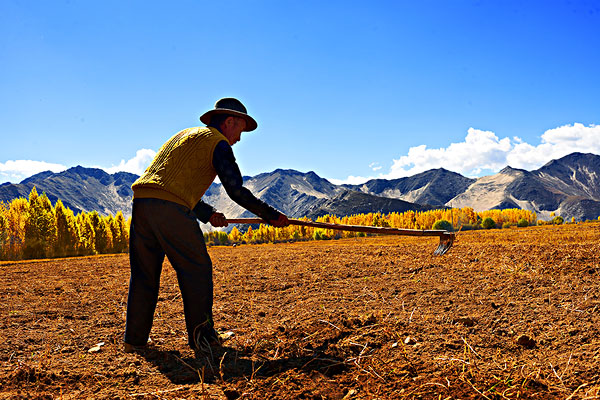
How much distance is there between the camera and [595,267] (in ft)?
18.9

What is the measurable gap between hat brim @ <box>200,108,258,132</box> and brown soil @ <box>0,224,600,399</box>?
2.25 meters

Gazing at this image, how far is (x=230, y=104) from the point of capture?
4.09 meters

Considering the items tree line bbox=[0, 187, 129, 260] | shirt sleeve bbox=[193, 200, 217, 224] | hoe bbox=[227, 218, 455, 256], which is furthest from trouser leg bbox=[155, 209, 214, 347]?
tree line bbox=[0, 187, 129, 260]

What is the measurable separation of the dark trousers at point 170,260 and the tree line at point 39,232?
85.4ft

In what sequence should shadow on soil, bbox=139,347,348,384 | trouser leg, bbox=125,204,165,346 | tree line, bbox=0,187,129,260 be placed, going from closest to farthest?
shadow on soil, bbox=139,347,348,384 < trouser leg, bbox=125,204,165,346 < tree line, bbox=0,187,129,260

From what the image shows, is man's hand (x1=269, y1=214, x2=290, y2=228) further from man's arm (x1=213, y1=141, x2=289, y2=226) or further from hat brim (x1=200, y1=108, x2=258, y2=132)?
hat brim (x1=200, y1=108, x2=258, y2=132)

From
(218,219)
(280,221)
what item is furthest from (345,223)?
(280,221)

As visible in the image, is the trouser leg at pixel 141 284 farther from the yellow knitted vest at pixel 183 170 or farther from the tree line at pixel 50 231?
the tree line at pixel 50 231

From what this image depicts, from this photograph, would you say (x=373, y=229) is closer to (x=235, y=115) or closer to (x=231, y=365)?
(x=235, y=115)

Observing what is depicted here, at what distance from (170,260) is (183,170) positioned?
2.90ft

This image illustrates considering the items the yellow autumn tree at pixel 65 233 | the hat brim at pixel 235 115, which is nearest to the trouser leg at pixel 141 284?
the hat brim at pixel 235 115

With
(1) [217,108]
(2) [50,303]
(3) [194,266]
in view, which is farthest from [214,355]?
(2) [50,303]

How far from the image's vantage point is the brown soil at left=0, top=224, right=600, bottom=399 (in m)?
2.73

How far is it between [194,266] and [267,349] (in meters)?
1.05
